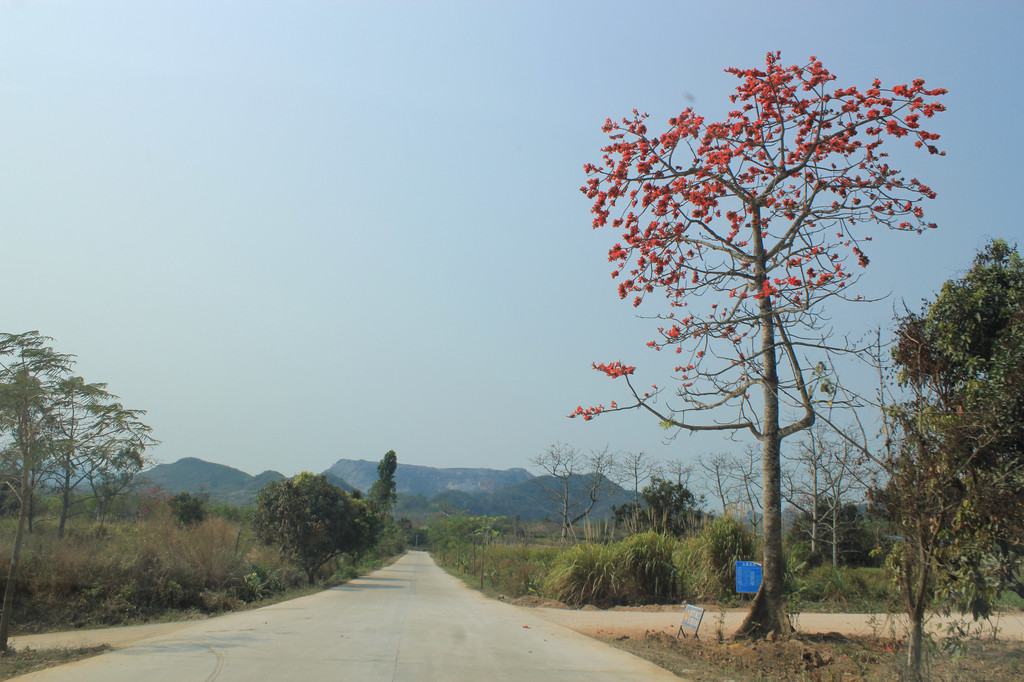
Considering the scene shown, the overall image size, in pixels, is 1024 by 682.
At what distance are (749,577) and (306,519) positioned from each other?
17326 mm

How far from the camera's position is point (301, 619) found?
11.2 meters

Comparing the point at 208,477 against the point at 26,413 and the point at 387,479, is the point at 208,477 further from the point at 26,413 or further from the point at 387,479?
the point at 26,413

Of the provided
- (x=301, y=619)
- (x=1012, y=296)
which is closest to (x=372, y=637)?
(x=301, y=619)

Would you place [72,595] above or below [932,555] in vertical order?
below

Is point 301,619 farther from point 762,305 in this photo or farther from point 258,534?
point 258,534

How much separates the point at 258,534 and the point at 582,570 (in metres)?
12.4

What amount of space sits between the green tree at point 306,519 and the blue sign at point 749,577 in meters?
17.0

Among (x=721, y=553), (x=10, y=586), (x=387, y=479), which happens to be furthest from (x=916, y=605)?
(x=387, y=479)

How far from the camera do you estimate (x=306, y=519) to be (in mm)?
22047

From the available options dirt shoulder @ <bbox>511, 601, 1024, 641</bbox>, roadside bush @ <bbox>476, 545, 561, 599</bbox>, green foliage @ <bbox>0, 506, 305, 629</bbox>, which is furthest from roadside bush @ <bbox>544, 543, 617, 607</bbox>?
green foliage @ <bbox>0, 506, 305, 629</bbox>

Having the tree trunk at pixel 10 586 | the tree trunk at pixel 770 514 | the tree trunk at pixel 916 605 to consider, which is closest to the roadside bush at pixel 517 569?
the tree trunk at pixel 770 514

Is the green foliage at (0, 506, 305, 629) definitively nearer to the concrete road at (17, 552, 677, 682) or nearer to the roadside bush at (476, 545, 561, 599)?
the concrete road at (17, 552, 677, 682)

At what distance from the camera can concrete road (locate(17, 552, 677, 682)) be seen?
6084 mm

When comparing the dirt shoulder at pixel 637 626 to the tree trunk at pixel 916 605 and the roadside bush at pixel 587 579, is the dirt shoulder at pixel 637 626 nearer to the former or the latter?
the roadside bush at pixel 587 579
